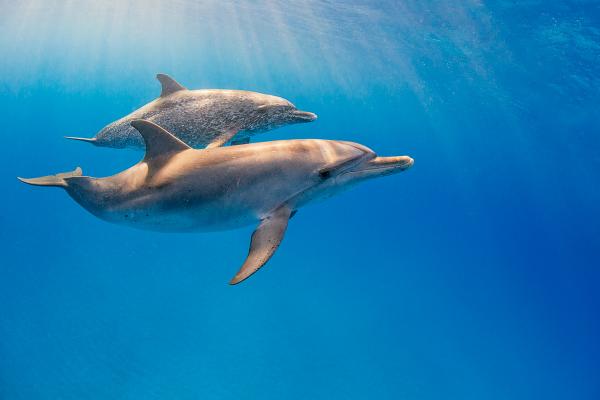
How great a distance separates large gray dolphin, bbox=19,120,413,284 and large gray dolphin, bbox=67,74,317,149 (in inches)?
39.4

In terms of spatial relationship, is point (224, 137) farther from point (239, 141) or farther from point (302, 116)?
point (302, 116)

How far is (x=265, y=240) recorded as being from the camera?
3.38m

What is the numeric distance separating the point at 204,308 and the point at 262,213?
17772mm

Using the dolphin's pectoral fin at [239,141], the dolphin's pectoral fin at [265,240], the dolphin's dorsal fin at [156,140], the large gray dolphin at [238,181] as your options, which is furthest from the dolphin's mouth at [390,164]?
the dolphin's pectoral fin at [239,141]

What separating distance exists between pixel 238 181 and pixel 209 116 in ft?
6.10

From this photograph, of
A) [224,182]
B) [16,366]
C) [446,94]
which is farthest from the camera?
[446,94]

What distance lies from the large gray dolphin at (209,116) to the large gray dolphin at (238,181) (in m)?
1.00

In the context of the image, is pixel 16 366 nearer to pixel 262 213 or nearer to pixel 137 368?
pixel 137 368

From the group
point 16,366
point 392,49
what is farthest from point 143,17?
point 16,366

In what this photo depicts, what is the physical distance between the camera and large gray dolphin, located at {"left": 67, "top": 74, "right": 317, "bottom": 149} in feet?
16.3

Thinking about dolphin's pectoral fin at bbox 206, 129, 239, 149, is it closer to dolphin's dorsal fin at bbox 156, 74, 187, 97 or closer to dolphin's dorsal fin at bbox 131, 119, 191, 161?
dolphin's dorsal fin at bbox 131, 119, 191, 161

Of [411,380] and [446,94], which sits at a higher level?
[446,94]

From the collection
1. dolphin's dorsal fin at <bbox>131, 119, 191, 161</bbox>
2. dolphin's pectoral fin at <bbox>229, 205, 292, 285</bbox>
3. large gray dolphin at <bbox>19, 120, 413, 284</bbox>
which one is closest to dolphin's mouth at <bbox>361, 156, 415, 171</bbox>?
large gray dolphin at <bbox>19, 120, 413, 284</bbox>

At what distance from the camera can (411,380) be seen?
20.2 metres
